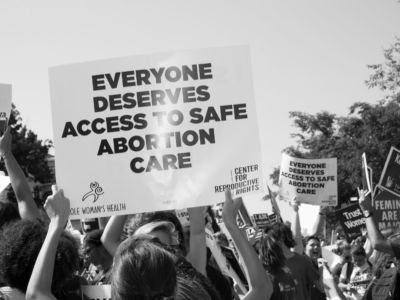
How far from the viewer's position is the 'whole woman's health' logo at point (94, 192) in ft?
14.9

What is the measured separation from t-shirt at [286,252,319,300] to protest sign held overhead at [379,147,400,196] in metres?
3.56

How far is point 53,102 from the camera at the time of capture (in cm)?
470

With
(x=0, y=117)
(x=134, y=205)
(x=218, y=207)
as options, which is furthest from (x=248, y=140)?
(x=218, y=207)

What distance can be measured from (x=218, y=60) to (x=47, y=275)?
1822mm

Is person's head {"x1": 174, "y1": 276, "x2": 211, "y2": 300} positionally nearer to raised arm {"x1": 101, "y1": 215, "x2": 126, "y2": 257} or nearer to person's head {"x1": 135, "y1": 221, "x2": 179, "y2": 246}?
person's head {"x1": 135, "y1": 221, "x2": 179, "y2": 246}

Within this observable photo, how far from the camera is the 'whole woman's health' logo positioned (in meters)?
4.54

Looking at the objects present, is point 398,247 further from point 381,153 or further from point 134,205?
point 381,153

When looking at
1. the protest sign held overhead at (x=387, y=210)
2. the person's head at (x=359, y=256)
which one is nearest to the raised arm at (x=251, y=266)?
the protest sign held overhead at (x=387, y=210)

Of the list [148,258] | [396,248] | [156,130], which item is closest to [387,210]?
[396,248]

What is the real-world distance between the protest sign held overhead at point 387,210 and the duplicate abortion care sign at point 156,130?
225 inches

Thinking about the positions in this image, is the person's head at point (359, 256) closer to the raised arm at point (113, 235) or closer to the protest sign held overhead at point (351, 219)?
the protest sign held overhead at point (351, 219)

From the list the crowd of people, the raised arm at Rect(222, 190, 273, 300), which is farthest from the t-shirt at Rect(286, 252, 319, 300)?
the raised arm at Rect(222, 190, 273, 300)

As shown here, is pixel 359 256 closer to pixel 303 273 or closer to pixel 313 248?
pixel 313 248

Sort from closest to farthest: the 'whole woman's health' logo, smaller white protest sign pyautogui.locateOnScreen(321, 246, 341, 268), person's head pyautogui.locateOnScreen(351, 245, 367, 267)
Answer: the 'whole woman's health' logo < person's head pyautogui.locateOnScreen(351, 245, 367, 267) < smaller white protest sign pyautogui.locateOnScreen(321, 246, 341, 268)
